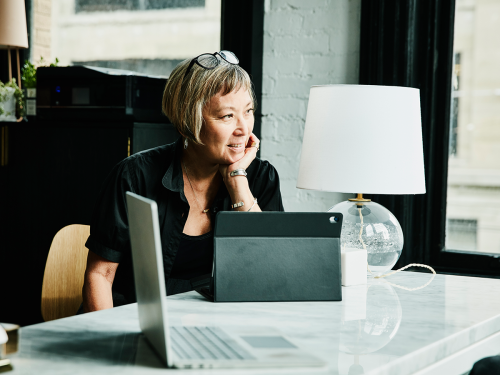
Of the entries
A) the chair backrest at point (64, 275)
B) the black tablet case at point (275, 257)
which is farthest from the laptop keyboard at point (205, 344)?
the chair backrest at point (64, 275)

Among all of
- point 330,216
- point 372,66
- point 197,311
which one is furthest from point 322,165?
point 372,66

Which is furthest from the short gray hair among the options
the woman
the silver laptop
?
the silver laptop

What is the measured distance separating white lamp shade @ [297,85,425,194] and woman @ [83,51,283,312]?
229mm

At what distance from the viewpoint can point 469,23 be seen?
235 cm

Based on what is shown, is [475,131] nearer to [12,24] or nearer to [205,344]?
[205,344]

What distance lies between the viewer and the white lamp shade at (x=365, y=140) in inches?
63.1

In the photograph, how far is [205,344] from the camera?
94cm

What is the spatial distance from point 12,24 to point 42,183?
784 millimetres

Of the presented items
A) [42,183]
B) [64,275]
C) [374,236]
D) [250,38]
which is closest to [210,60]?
[374,236]

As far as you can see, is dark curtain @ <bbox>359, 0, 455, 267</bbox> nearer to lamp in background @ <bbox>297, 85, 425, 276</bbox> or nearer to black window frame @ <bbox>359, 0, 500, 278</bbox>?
black window frame @ <bbox>359, 0, 500, 278</bbox>

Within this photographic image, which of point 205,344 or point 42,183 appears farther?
point 42,183

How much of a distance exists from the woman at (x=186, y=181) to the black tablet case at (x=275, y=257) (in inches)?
16.9

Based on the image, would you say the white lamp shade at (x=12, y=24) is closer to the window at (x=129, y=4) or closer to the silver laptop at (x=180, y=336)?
the window at (x=129, y=4)

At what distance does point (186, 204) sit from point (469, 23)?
4.48ft
